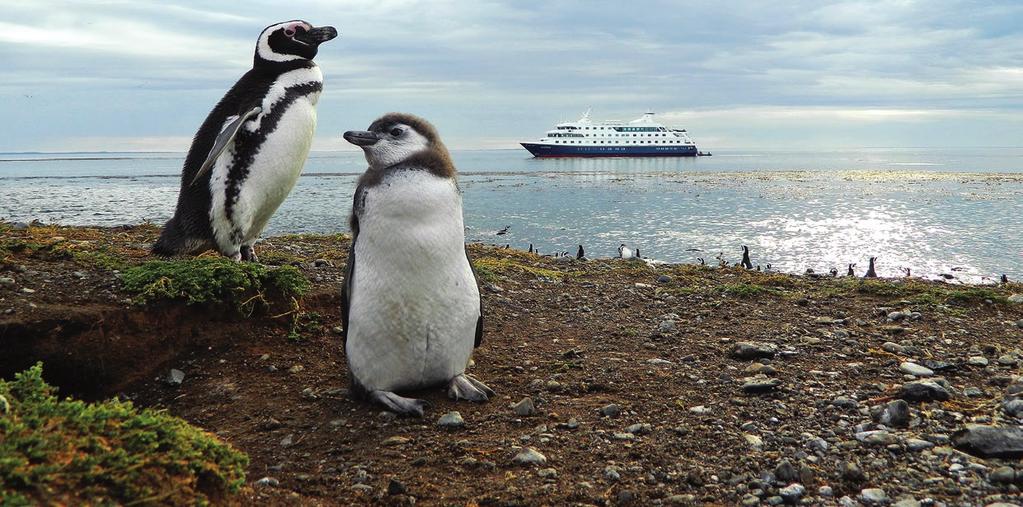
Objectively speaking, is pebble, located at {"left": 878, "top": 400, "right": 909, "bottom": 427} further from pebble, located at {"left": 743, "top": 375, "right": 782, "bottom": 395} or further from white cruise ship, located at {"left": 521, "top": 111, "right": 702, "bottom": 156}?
white cruise ship, located at {"left": 521, "top": 111, "right": 702, "bottom": 156}

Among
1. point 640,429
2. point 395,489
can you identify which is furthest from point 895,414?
point 395,489

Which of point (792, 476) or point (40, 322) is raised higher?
point (40, 322)

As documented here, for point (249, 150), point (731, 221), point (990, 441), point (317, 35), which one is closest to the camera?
point (990, 441)

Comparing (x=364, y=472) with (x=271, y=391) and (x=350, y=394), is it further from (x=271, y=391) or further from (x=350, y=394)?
(x=271, y=391)

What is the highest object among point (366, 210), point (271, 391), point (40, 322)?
point (366, 210)

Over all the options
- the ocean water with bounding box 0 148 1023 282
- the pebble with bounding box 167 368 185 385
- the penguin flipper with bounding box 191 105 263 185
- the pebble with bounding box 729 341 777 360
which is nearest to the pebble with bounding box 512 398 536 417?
the pebble with bounding box 729 341 777 360

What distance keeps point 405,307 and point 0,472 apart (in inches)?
87.1

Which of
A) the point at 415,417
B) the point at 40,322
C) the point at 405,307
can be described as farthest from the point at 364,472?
the point at 40,322

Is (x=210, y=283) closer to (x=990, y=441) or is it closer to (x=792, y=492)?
(x=792, y=492)

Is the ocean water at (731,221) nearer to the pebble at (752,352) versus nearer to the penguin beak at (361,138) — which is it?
the pebble at (752,352)

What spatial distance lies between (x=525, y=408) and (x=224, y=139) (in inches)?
152

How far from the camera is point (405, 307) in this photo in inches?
156

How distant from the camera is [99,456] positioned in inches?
84.0

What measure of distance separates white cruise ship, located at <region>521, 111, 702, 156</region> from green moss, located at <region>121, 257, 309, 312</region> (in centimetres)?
8066
